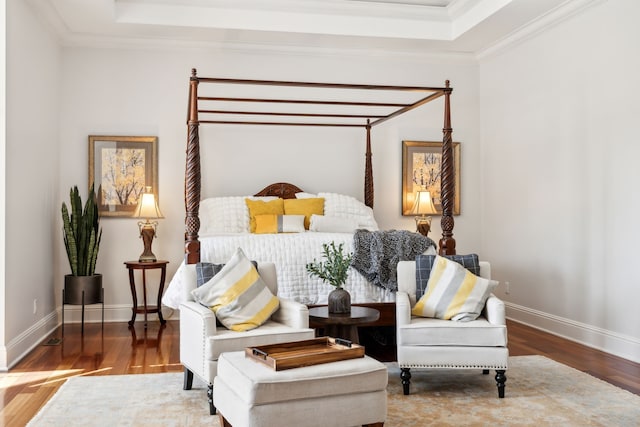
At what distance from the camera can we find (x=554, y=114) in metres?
5.77

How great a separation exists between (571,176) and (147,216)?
393 centimetres

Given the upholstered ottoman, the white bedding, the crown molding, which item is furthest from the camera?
the crown molding

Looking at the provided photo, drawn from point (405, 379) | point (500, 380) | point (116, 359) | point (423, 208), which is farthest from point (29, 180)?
point (500, 380)

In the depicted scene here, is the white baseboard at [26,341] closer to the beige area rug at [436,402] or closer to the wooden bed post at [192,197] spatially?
the beige area rug at [436,402]

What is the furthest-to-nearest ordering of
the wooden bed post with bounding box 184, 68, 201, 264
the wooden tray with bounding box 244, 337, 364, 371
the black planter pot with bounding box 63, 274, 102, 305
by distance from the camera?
1. the black planter pot with bounding box 63, 274, 102, 305
2. the wooden bed post with bounding box 184, 68, 201, 264
3. the wooden tray with bounding box 244, 337, 364, 371

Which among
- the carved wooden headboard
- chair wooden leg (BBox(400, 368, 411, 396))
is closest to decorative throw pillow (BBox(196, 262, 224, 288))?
chair wooden leg (BBox(400, 368, 411, 396))

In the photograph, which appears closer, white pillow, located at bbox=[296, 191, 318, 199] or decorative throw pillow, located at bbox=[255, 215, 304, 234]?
decorative throw pillow, located at bbox=[255, 215, 304, 234]

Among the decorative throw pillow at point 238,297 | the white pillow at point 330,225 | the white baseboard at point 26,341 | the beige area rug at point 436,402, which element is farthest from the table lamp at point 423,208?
the white baseboard at point 26,341

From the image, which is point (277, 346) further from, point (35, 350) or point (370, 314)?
point (35, 350)

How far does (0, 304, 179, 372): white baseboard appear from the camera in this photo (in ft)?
14.9

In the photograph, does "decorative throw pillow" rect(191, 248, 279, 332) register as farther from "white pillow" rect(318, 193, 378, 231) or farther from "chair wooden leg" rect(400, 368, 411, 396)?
"white pillow" rect(318, 193, 378, 231)

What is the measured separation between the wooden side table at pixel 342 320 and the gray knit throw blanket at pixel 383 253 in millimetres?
836

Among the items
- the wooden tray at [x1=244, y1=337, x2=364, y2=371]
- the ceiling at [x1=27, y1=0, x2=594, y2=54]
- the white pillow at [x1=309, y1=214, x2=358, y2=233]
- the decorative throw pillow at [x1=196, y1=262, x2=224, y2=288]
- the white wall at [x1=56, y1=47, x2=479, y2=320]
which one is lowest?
the wooden tray at [x1=244, y1=337, x2=364, y2=371]

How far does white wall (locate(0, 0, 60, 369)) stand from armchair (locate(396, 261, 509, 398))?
9.19 feet
